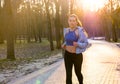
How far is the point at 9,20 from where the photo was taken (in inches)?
834

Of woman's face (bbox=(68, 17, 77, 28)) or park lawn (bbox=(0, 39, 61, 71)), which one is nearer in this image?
woman's face (bbox=(68, 17, 77, 28))

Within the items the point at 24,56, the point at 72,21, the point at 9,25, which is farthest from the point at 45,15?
the point at 72,21

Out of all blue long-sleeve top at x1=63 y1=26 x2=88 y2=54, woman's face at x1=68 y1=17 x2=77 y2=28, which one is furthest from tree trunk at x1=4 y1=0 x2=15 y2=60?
blue long-sleeve top at x1=63 y1=26 x2=88 y2=54

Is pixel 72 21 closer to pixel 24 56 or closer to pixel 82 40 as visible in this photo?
pixel 82 40

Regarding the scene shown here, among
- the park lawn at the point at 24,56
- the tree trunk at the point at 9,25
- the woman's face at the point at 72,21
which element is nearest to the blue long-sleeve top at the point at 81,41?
the woman's face at the point at 72,21

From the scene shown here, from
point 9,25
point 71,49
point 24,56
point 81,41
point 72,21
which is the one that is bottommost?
point 24,56

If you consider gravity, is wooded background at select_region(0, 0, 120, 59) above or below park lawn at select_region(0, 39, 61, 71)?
above

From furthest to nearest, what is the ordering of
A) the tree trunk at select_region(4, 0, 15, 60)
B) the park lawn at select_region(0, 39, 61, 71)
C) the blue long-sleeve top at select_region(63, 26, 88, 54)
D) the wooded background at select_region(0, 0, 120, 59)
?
the wooded background at select_region(0, 0, 120, 59) < the tree trunk at select_region(4, 0, 15, 60) < the park lawn at select_region(0, 39, 61, 71) < the blue long-sleeve top at select_region(63, 26, 88, 54)

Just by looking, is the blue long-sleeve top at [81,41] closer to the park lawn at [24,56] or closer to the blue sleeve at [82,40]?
the blue sleeve at [82,40]

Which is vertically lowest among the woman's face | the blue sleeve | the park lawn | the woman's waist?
the park lawn

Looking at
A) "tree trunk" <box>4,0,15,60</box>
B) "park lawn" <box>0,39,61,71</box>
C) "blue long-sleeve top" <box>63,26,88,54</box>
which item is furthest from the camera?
"tree trunk" <box>4,0,15,60</box>

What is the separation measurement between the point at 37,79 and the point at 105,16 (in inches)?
2166

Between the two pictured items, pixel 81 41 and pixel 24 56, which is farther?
pixel 24 56

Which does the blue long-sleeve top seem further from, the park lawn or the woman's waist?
the park lawn
